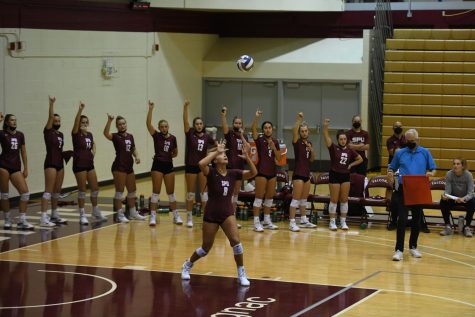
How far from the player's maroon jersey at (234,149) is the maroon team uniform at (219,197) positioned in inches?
200

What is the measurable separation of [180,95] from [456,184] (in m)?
12.1

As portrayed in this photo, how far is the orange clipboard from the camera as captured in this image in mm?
14938

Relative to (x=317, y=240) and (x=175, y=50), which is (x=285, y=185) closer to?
(x=317, y=240)

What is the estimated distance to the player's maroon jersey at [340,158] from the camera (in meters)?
17.8

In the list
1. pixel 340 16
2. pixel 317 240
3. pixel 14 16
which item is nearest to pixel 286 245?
pixel 317 240

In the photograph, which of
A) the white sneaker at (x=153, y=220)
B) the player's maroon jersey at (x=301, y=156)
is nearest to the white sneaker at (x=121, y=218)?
the white sneaker at (x=153, y=220)

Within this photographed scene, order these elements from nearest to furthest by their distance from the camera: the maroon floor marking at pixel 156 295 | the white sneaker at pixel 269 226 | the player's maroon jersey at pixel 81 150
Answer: the maroon floor marking at pixel 156 295 < the white sneaker at pixel 269 226 < the player's maroon jersey at pixel 81 150

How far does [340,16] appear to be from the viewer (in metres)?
28.3

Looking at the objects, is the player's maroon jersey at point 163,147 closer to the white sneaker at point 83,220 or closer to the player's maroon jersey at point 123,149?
the player's maroon jersey at point 123,149

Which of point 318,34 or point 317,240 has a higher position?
point 318,34

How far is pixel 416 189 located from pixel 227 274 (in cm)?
343

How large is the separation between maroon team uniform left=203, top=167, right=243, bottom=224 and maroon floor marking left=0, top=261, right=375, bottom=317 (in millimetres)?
1003

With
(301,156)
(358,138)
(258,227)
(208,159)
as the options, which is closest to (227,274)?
(208,159)

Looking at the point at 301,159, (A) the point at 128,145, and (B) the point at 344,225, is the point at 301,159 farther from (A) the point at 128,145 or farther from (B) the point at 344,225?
(A) the point at 128,145
